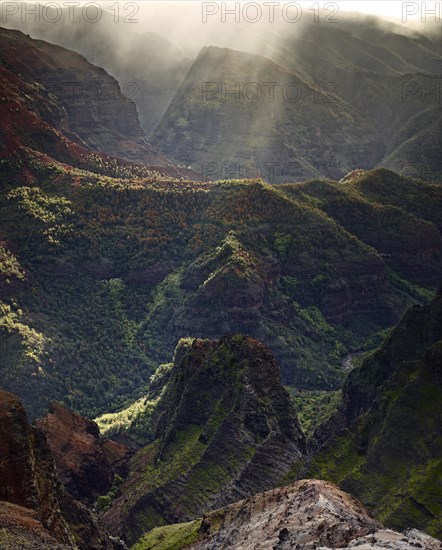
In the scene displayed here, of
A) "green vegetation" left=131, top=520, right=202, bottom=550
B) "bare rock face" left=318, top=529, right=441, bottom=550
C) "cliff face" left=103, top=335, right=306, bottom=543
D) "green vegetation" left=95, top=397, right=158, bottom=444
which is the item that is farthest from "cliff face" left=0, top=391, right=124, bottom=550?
"green vegetation" left=95, top=397, right=158, bottom=444

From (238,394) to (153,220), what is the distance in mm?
109610

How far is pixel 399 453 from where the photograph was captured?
80375 millimetres

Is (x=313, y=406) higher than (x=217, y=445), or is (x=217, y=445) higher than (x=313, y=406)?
(x=313, y=406)

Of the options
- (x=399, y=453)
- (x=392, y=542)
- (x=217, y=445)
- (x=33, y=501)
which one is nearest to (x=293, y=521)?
(x=392, y=542)

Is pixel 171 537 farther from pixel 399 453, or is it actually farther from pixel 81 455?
pixel 81 455

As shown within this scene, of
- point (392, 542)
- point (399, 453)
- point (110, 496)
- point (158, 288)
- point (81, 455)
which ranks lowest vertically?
point (392, 542)

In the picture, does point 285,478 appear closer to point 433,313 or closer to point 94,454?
point 94,454

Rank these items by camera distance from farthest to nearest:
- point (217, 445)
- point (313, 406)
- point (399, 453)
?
point (313, 406), point (217, 445), point (399, 453)

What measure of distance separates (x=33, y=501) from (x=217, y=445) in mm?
32211

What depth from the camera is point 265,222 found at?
192 m

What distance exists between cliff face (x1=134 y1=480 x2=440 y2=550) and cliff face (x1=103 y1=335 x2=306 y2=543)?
62.0ft

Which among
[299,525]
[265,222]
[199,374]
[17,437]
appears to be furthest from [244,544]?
[265,222]

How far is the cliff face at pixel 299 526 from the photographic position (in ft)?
142

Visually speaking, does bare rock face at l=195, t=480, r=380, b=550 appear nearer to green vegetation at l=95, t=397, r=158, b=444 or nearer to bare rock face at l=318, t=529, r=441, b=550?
bare rock face at l=318, t=529, r=441, b=550
